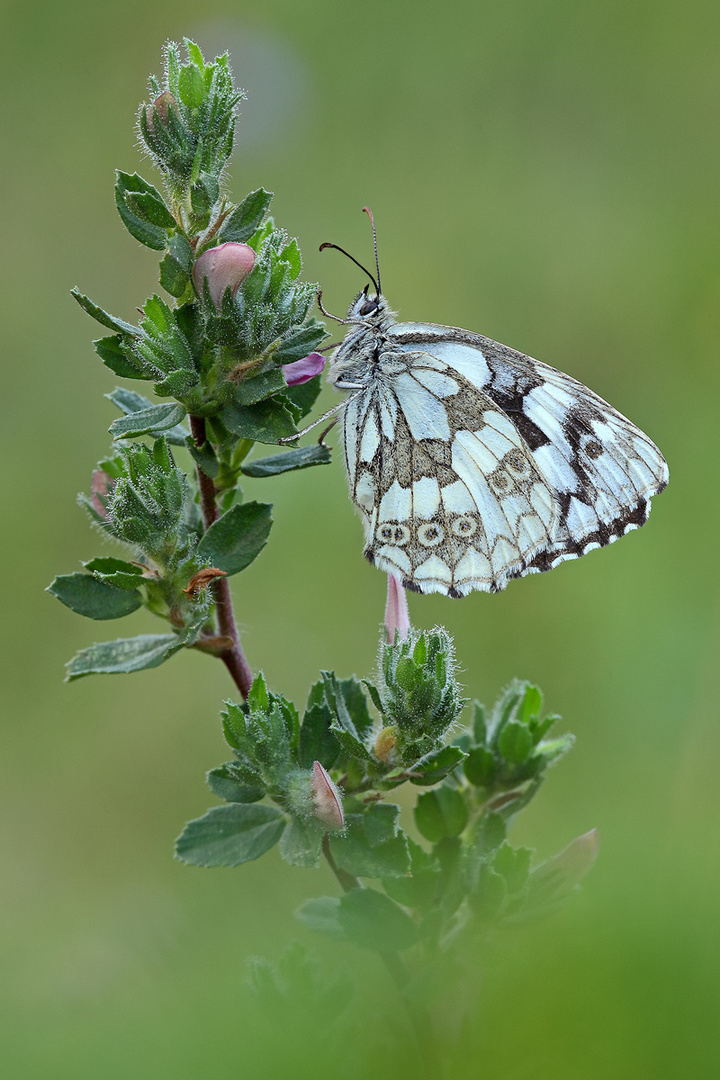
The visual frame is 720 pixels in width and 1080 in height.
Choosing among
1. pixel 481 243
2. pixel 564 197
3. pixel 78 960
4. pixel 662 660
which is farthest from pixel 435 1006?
pixel 564 197

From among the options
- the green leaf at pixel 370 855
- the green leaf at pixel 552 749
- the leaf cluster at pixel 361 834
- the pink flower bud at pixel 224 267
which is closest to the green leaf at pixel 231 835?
the leaf cluster at pixel 361 834

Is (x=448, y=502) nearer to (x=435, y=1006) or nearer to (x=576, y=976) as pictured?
(x=435, y=1006)

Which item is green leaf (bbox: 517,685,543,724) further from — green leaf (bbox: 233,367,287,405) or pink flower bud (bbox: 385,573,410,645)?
green leaf (bbox: 233,367,287,405)

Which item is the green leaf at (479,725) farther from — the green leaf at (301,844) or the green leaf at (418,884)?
the green leaf at (301,844)

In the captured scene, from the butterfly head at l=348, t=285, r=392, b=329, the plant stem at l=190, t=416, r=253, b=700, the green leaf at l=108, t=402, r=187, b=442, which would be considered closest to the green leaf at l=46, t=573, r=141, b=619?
the plant stem at l=190, t=416, r=253, b=700

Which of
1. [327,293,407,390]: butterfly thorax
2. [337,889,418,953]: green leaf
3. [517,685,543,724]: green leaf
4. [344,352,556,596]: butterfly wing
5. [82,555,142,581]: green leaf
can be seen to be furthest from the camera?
[327,293,407,390]: butterfly thorax

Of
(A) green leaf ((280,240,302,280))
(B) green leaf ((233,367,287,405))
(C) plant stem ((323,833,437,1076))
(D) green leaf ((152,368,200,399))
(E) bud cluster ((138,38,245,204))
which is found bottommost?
(C) plant stem ((323,833,437,1076))
